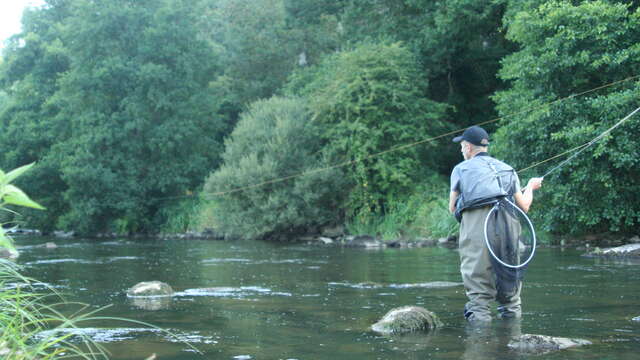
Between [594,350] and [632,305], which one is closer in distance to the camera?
[594,350]

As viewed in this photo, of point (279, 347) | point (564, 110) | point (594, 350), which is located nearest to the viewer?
point (594, 350)

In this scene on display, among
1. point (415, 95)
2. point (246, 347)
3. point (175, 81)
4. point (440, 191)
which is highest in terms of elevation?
point (175, 81)

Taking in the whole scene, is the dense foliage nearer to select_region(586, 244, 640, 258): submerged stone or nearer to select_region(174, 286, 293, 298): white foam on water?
A: select_region(586, 244, 640, 258): submerged stone

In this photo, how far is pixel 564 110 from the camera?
1777 centimetres

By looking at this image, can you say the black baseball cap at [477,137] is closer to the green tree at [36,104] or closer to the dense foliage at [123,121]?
the dense foliage at [123,121]

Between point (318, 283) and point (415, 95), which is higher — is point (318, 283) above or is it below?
below

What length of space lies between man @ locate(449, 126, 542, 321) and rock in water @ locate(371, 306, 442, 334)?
43 cm

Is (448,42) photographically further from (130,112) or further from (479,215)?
(479,215)

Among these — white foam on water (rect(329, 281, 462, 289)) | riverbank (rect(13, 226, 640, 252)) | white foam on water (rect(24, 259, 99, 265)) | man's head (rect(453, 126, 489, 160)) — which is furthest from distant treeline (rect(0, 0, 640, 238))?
man's head (rect(453, 126, 489, 160))

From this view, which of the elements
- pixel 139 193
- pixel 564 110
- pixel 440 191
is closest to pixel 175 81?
pixel 139 193

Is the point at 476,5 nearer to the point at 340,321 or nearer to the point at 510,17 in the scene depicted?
the point at 510,17

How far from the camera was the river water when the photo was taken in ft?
20.2

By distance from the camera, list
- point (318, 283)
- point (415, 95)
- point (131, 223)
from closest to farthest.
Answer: point (318, 283), point (415, 95), point (131, 223)

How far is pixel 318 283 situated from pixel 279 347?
5.00m
